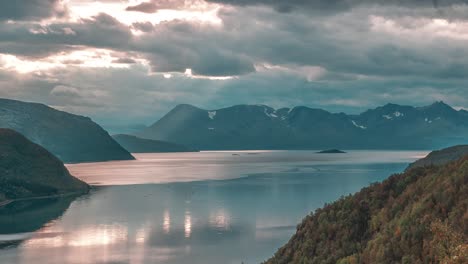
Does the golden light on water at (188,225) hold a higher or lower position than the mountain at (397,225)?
lower

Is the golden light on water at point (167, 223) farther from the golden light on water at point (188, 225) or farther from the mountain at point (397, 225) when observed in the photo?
the mountain at point (397, 225)

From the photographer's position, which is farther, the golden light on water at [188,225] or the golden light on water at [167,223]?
the golden light on water at [167,223]

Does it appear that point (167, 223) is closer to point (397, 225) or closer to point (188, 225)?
point (188, 225)

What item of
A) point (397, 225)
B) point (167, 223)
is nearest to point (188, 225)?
point (167, 223)

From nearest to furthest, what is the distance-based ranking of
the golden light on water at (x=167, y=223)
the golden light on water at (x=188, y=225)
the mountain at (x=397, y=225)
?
the mountain at (x=397, y=225), the golden light on water at (x=188, y=225), the golden light on water at (x=167, y=223)

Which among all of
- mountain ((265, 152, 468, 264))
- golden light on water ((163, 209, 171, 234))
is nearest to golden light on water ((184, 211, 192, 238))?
golden light on water ((163, 209, 171, 234))

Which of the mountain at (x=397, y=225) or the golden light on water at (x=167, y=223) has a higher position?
the mountain at (x=397, y=225)

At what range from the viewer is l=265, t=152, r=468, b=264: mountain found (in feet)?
157

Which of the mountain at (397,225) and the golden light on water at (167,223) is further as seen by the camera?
the golden light on water at (167,223)

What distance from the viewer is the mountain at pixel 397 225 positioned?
157ft

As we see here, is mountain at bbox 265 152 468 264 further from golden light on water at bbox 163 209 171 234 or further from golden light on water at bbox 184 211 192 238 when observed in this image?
golden light on water at bbox 163 209 171 234

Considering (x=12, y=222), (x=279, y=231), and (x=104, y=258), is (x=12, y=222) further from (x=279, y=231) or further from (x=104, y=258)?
(x=279, y=231)

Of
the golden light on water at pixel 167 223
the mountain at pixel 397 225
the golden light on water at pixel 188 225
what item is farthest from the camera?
the golden light on water at pixel 167 223

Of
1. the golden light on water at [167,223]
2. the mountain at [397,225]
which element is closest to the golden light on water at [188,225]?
the golden light on water at [167,223]
